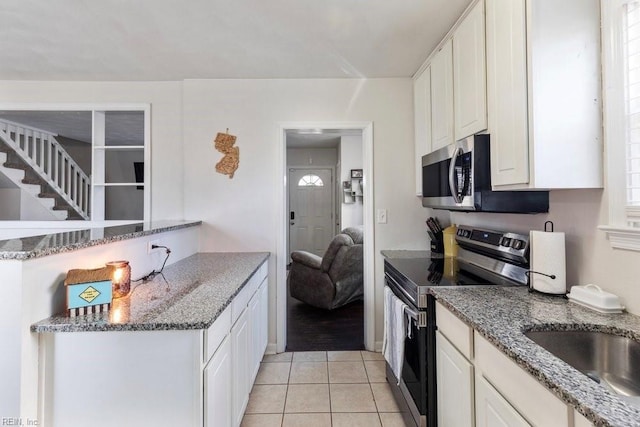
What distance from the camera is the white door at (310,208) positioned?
668 cm

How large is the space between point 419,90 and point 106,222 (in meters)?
2.96

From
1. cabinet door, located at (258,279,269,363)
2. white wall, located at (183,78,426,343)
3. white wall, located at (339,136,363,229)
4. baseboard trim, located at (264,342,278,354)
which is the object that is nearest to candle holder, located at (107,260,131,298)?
cabinet door, located at (258,279,269,363)

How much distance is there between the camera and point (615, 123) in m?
1.24

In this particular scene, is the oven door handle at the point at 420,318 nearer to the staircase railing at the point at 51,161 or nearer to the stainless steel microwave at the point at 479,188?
the stainless steel microwave at the point at 479,188

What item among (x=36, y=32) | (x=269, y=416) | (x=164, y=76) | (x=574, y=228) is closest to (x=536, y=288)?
(x=574, y=228)

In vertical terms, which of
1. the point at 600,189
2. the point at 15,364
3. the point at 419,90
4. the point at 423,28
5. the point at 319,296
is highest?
the point at 423,28

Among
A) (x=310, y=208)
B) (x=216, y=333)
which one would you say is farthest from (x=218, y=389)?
(x=310, y=208)

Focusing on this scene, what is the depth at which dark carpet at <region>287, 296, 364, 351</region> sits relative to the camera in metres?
2.90

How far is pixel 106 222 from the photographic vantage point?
2.87 m

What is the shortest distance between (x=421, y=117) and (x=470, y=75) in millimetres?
805

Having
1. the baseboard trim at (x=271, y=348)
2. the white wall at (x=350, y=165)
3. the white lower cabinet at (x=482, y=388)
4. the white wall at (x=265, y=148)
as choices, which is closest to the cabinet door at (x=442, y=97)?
the white wall at (x=265, y=148)

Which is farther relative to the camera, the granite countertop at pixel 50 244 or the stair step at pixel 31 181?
the stair step at pixel 31 181

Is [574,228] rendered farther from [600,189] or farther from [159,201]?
[159,201]

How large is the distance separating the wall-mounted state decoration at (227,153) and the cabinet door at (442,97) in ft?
5.40
